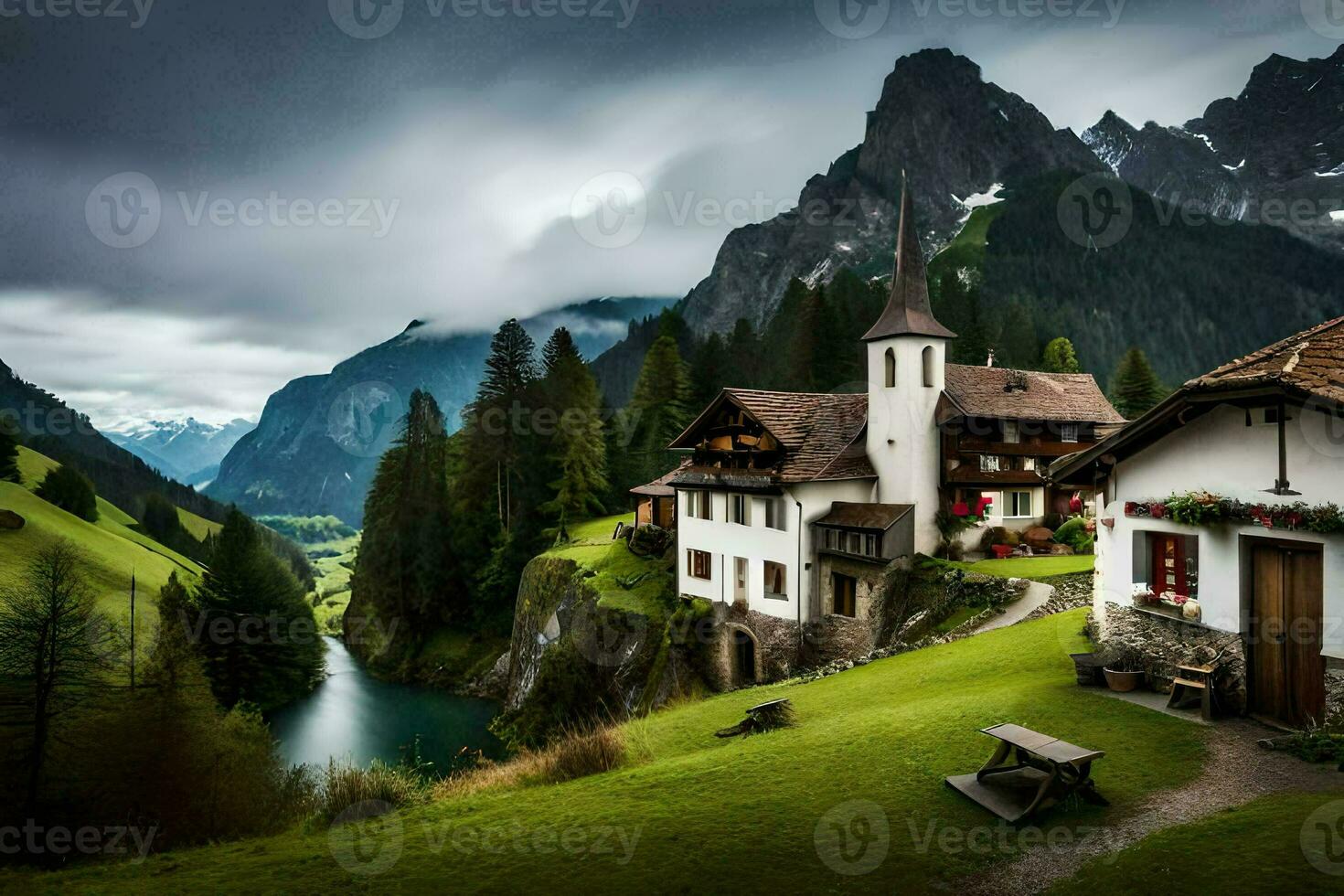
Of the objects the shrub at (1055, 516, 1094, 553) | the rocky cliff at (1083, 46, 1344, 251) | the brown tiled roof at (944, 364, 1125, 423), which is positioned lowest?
the shrub at (1055, 516, 1094, 553)

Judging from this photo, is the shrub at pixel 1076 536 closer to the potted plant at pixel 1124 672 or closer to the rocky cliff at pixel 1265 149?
the potted plant at pixel 1124 672

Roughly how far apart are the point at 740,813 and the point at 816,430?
963 inches

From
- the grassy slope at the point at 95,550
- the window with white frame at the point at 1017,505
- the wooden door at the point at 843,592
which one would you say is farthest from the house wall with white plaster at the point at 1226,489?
the grassy slope at the point at 95,550

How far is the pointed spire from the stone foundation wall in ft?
57.5

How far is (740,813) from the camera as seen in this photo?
1106cm

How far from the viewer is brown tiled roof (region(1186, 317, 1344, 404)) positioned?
11.6m

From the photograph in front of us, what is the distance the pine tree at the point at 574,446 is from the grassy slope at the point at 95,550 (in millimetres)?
30252

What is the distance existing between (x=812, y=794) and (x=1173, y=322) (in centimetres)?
14235

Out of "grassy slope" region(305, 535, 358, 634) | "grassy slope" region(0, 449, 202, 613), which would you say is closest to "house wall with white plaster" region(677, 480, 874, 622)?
"grassy slope" region(0, 449, 202, 613)

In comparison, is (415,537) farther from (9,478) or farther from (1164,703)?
(1164,703)

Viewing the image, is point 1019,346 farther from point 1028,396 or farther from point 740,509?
point 740,509

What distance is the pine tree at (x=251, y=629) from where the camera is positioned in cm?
5006

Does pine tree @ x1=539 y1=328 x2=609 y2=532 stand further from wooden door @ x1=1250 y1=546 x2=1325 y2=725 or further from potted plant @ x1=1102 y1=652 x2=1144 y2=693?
wooden door @ x1=1250 y1=546 x2=1325 y2=725

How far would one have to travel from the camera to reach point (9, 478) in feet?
236
